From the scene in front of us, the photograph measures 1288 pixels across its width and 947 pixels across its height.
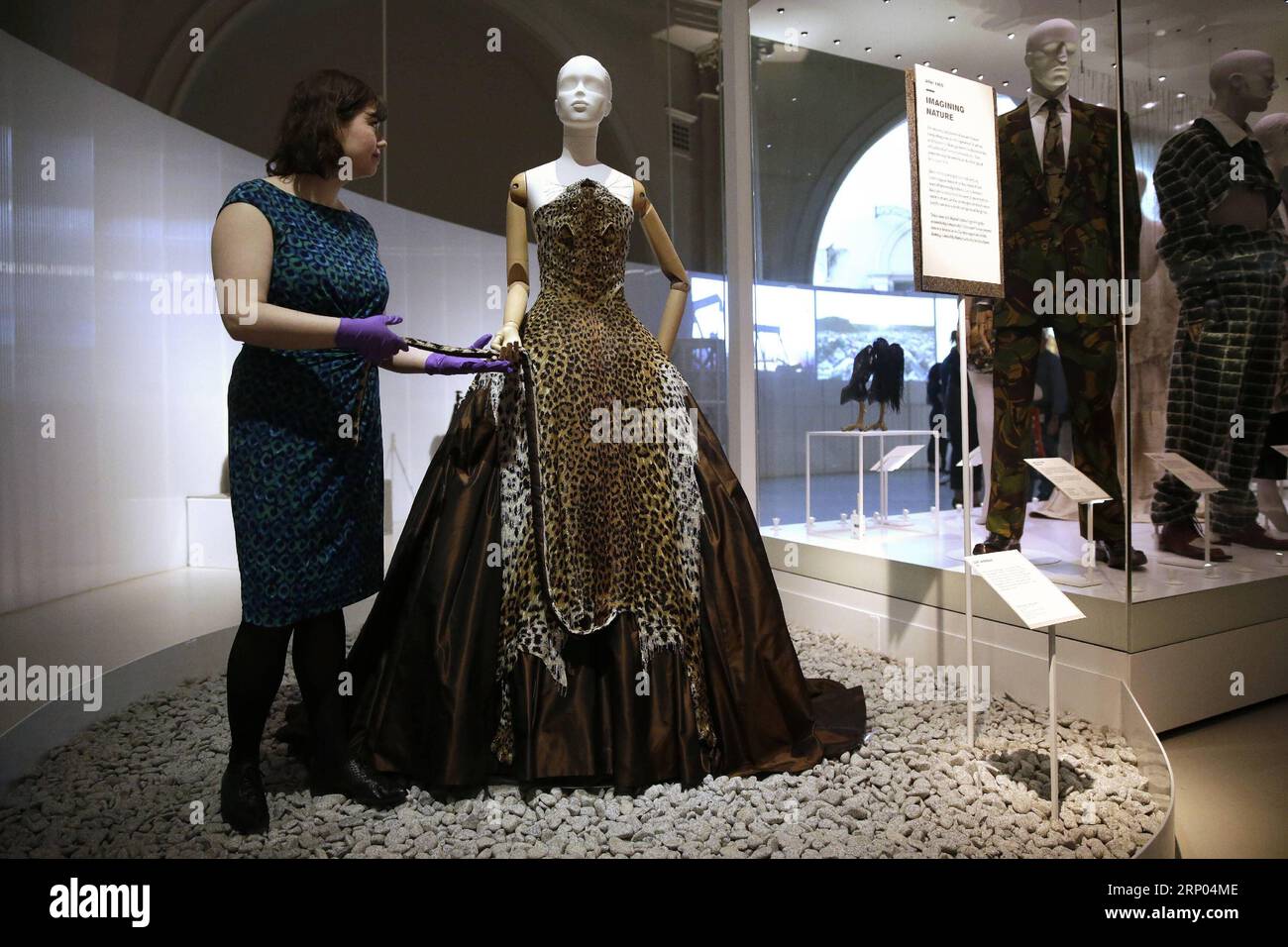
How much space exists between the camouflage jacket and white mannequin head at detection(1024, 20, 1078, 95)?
0.10 metres

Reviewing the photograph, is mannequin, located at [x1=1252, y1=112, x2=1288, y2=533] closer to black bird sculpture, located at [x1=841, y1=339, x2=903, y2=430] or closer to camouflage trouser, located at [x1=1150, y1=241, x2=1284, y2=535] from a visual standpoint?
camouflage trouser, located at [x1=1150, y1=241, x2=1284, y2=535]

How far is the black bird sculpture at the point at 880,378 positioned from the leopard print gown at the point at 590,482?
7.58 ft

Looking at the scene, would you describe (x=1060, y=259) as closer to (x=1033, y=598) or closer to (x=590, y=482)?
(x=1033, y=598)

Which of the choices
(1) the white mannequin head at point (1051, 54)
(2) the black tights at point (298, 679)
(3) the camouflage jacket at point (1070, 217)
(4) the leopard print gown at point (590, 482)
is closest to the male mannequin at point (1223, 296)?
(3) the camouflage jacket at point (1070, 217)

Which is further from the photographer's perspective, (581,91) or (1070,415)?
(1070,415)

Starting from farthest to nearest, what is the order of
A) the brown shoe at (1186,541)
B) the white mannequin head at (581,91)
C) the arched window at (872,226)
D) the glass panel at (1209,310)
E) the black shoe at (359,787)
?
1. the arched window at (872,226)
2. the brown shoe at (1186,541)
3. the glass panel at (1209,310)
4. the white mannequin head at (581,91)
5. the black shoe at (359,787)

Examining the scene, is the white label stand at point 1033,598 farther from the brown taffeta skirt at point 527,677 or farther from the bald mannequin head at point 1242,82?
the bald mannequin head at point 1242,82

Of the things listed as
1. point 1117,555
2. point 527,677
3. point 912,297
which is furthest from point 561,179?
point 912,297

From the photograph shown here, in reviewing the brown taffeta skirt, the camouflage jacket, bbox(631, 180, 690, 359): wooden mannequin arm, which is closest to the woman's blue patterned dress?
the brown taffeta skirt

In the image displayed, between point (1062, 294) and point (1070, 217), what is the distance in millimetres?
294

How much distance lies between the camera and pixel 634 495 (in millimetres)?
2320

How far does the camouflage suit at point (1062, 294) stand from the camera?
2816 mm

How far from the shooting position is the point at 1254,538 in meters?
2.97

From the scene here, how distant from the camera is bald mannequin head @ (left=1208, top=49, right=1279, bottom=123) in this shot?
9.11ft
